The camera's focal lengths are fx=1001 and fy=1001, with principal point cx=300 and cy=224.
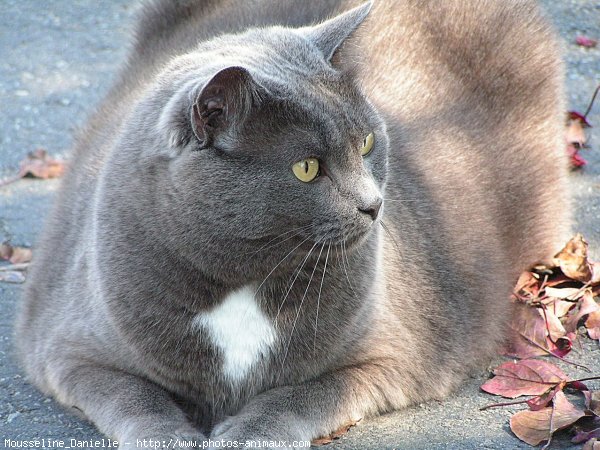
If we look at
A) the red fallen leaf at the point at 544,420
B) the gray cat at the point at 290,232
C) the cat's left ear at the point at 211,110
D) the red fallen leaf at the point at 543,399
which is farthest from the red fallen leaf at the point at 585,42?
the cat's left ear at the point at 211,110

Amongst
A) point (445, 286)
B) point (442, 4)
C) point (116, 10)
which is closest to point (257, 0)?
point (442, 4)

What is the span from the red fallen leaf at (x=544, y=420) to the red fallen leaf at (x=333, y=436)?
44 cm

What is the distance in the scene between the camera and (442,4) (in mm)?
3734

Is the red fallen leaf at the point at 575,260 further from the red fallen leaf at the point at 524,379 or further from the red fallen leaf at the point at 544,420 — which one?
the red fallen leaf at the point at 544,420

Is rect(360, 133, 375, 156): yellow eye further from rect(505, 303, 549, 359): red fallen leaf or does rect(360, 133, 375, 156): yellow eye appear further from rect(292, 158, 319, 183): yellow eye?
rect(505, 303, 549, 359): red fallen leaf

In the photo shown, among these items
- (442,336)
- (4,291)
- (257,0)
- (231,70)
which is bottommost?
(4,291)

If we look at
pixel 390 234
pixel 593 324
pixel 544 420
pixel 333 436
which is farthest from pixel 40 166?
pixel 544 420

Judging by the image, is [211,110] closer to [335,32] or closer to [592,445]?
[335,32]

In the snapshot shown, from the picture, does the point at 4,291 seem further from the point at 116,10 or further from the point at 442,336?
the point at 116,10

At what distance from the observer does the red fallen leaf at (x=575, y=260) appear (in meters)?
3.49

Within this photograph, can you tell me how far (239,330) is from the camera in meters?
2.59

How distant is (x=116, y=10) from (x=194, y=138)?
3.91 metres

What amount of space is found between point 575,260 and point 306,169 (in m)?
1.60

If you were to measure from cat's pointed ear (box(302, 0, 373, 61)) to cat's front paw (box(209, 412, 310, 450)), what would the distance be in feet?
→ 3.11
